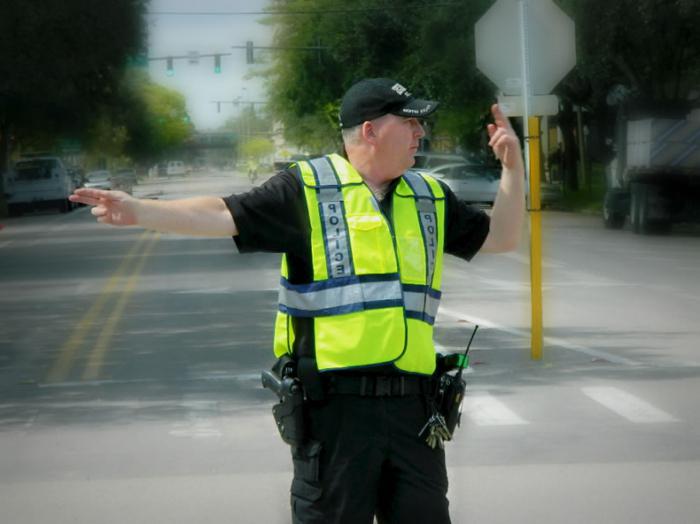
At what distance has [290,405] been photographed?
4.75m

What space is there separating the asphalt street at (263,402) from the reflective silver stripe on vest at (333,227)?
125 inches

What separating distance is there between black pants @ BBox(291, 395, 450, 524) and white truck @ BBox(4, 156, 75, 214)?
53.2 meters

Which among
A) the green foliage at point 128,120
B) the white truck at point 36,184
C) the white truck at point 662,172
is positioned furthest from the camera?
the green foliage at point 128,120

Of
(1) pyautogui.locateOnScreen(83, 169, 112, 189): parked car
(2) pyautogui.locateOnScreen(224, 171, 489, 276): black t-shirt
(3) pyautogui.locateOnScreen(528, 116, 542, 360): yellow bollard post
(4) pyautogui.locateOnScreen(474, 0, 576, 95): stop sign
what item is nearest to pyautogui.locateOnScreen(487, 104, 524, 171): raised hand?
(2) pyautogui.locateOnScreen(224, 171, 489, 276): black t-shirt

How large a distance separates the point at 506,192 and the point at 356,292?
1.97 ft

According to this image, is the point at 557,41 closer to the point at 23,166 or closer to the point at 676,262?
the point at 676,262

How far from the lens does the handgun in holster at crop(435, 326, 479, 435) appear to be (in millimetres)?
4898

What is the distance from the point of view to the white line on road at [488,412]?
34.2ft

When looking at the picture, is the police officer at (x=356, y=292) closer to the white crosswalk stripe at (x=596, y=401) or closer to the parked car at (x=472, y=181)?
the white crosswalk stripe at (x=596, y=401)

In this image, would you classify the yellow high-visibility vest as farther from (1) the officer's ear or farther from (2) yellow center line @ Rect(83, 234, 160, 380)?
(2) yellow center line @ Rect(83, 234, 160, 380)

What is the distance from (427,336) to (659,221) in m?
28.3

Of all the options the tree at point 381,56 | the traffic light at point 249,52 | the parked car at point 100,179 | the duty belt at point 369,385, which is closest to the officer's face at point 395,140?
the duty belt at point 369,385

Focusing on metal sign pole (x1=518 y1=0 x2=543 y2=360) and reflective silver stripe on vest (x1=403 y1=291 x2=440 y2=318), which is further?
metal sign pole (x1=518 y1=0 x2=543 y2=360)

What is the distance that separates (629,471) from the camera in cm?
875
